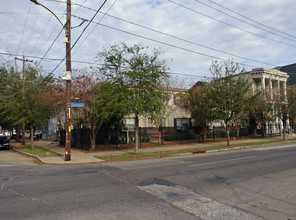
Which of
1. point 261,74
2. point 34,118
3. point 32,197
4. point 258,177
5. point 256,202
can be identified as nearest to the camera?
point 256,202

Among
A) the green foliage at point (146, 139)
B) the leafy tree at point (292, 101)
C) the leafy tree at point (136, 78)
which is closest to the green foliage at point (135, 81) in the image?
the leafy tree at point (136, 78)

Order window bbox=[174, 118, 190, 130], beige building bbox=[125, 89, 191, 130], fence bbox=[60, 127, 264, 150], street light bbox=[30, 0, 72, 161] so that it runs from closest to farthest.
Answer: street light bbox=[30, 0, 72, 161]
fence bbox=[60, 127, 264, 150]
beige building bbox=[125, 89, 191, 130]
window bbox=[174, 118, 190, 130]

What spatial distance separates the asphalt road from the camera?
5.08m

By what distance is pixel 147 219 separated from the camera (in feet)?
15.6

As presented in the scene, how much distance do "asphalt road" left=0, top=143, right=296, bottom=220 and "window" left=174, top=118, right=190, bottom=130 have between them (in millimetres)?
20946

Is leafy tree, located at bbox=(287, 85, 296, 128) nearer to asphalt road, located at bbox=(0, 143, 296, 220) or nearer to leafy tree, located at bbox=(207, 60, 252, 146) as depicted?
leafy tree, located at bbox=(207, 60, 252, 146)

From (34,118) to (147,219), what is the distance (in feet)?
64.7

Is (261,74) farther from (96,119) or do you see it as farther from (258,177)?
(258,177)

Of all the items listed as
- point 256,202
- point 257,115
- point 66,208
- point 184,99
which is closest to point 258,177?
point 256,202

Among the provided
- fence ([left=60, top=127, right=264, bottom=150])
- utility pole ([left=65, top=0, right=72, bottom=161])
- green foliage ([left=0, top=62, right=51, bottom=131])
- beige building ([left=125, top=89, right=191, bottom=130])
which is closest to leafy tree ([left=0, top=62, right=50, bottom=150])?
green foliage ([left=0, top=62, right=51, bottom=131])

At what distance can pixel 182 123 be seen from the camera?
31031mm

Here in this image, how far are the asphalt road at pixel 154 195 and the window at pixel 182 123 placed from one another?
2095cm

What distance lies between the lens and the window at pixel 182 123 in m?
30.6

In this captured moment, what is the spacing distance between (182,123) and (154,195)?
25.0 metres
